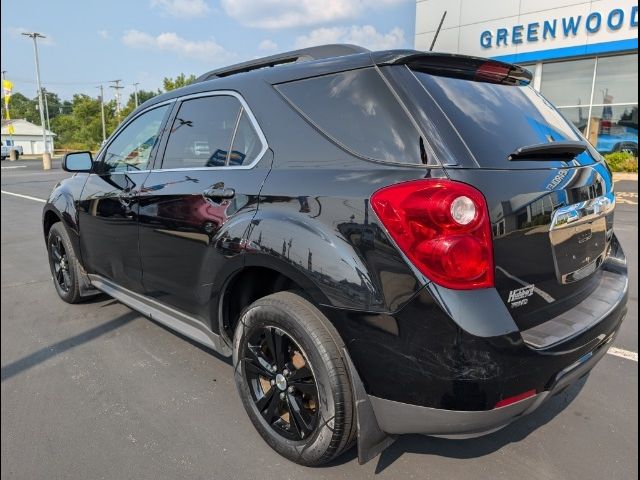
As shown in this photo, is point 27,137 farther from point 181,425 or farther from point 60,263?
point 181,425

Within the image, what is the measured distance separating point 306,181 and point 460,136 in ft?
2.11

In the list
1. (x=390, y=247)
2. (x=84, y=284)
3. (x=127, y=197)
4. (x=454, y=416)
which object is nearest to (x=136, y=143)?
(x=127, y=197)

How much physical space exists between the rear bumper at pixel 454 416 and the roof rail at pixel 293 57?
1.56m

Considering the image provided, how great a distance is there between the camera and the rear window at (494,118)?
184 cm

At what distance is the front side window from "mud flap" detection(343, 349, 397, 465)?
1152 millimetres

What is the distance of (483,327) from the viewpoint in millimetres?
1622

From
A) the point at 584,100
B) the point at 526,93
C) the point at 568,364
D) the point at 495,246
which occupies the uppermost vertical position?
the point at 584,100

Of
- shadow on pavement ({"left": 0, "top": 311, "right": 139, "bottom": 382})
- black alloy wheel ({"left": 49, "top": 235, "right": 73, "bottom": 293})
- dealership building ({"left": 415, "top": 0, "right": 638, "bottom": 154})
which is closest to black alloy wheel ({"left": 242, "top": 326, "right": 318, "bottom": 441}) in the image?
shadow on pavement ({"left": 0, "top": 311, "right": 139, "bottom": 382})

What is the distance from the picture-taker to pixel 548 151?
1978mm

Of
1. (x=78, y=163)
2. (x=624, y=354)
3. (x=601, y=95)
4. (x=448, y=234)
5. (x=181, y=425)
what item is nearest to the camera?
(x=448, y=234)

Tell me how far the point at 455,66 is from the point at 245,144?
1.06 metres

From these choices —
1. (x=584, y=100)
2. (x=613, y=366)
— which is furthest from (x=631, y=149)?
(x=613, y=366)

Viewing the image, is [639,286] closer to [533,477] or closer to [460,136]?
[533,477]

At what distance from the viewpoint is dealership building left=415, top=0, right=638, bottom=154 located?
16531 millimetres
